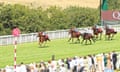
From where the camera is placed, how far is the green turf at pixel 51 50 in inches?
994

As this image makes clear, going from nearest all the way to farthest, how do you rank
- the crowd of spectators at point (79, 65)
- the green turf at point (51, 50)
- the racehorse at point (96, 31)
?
1. the crowd of spectators at point (79, 65)
2. the green turf at point (51, 50)
3. the racehorse at point (96, 31)

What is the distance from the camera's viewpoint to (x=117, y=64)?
71.9 feet

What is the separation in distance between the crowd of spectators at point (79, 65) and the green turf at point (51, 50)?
457 centimetres

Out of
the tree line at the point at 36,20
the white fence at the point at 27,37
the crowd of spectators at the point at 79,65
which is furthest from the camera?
the tree line at the point at 36,20

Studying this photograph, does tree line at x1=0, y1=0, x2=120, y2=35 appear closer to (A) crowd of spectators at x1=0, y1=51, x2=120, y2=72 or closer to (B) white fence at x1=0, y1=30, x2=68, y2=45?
(B) white fence at x1=0, y1=30, x2=68, y2=45

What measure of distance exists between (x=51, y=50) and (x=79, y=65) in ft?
28.7

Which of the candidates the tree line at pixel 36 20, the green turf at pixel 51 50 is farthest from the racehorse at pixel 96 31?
the tree line at pixel 36 20

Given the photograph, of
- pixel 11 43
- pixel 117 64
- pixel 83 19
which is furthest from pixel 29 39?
pixel 83 19

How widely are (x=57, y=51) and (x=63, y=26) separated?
16.6 meters

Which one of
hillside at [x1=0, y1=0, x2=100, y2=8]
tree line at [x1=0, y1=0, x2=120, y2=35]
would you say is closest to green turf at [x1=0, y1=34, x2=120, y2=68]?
tree line at [x1=0, y1=0, x2=120, y2=35]

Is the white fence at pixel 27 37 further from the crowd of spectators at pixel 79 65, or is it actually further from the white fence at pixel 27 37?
the crowd of spectators at pixel 79 65

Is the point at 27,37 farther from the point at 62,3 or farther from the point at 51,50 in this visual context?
the point at 62,3

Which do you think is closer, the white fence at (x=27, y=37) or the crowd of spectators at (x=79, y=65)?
the crowd of spectators at (x=79, y=65)

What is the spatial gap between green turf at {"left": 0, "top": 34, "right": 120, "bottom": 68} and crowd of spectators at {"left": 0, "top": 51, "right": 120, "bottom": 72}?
4.57m
